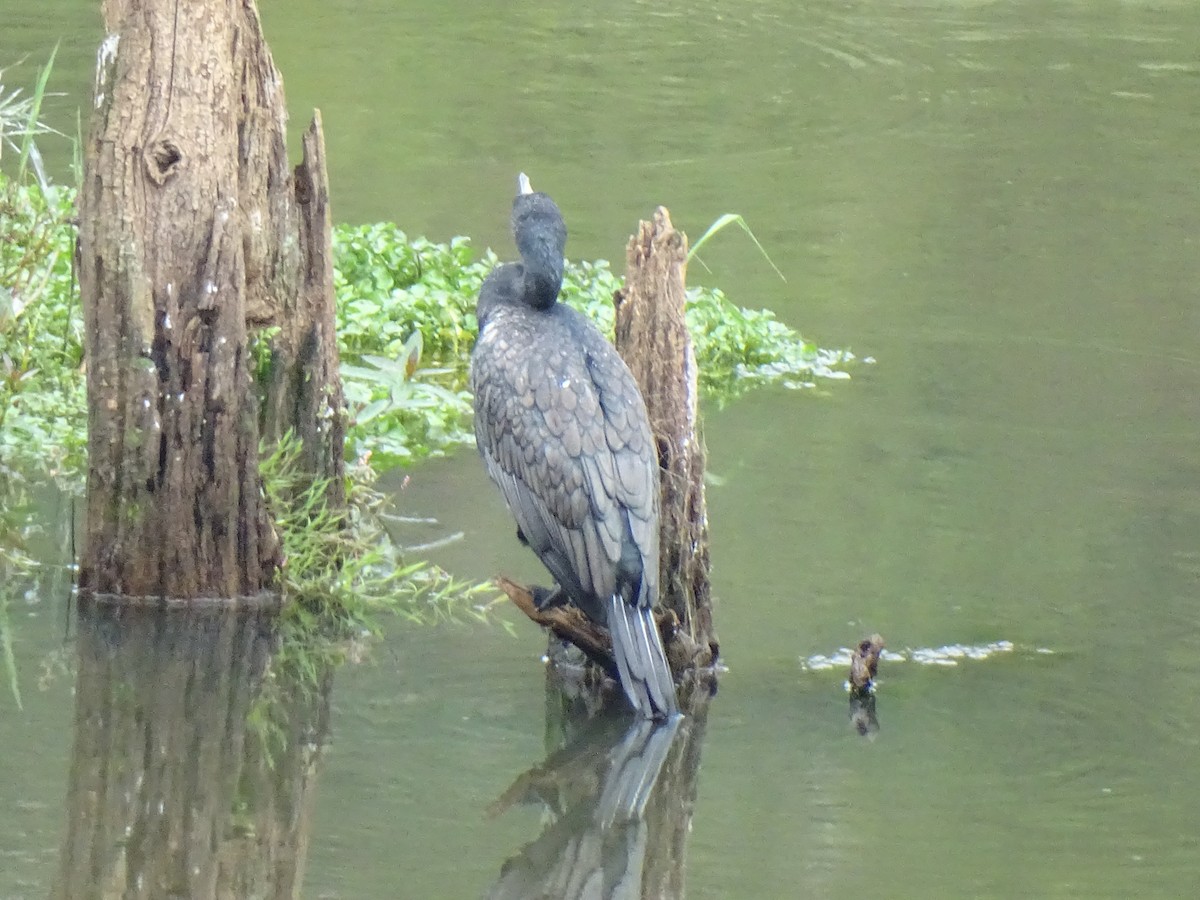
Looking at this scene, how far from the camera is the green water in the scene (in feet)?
15.1

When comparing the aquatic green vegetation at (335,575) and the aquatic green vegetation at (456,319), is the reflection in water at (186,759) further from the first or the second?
the aquatic green vegetation at (456,319)

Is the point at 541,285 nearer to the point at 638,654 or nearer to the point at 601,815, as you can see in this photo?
the point at 638,654

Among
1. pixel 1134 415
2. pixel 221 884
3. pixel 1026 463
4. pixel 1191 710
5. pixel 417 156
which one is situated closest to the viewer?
pixel 221 884

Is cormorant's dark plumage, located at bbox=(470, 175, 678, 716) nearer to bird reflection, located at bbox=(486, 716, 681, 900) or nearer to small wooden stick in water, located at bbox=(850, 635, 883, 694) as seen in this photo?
bird reflection, located at bbox=(486, 716, 681, 900)

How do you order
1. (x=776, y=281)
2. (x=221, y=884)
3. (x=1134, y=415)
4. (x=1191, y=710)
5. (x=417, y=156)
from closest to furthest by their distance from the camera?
(x=221, y=884), (x=1191, y=710), (x=1134, y=415), (x=776, y=281), (x=417, y=156)

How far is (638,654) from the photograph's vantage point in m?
5.05

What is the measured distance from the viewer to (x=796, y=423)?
324 inches

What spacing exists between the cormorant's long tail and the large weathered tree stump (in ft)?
4.10

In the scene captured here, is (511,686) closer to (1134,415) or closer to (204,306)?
(204,306)

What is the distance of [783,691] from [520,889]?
1402 mm

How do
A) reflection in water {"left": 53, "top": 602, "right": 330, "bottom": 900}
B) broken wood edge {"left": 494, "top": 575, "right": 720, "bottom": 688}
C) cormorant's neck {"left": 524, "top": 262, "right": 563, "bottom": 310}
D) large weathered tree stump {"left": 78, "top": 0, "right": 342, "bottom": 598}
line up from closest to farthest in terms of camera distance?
reflection in water {"left": 53, "top": 602, "right": 330, "bottom": 900} < broken wood edge {"left": 494, "top": 575, "right": 720, "bottom": 688} < cormorant's neck {"left": 524, "top": 262, "right": 563, "bottom": 310} < large weathered tree stump {"left": 78, "top": 0, "right": 342, "bottom": 598}

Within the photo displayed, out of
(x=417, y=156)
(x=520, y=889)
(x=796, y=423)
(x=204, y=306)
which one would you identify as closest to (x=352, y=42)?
(x=417, y=156)

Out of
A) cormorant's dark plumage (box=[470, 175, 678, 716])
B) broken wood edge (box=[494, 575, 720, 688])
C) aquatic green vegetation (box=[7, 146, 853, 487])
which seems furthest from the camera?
aquatic green vegetation (box=[7, 146, 853, 487])

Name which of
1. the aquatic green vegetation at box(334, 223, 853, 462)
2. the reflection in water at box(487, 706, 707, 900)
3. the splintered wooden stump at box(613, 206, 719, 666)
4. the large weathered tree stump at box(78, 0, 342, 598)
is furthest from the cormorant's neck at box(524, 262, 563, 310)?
the aquatic green vegetation at box(334, 223, 853, 462)
